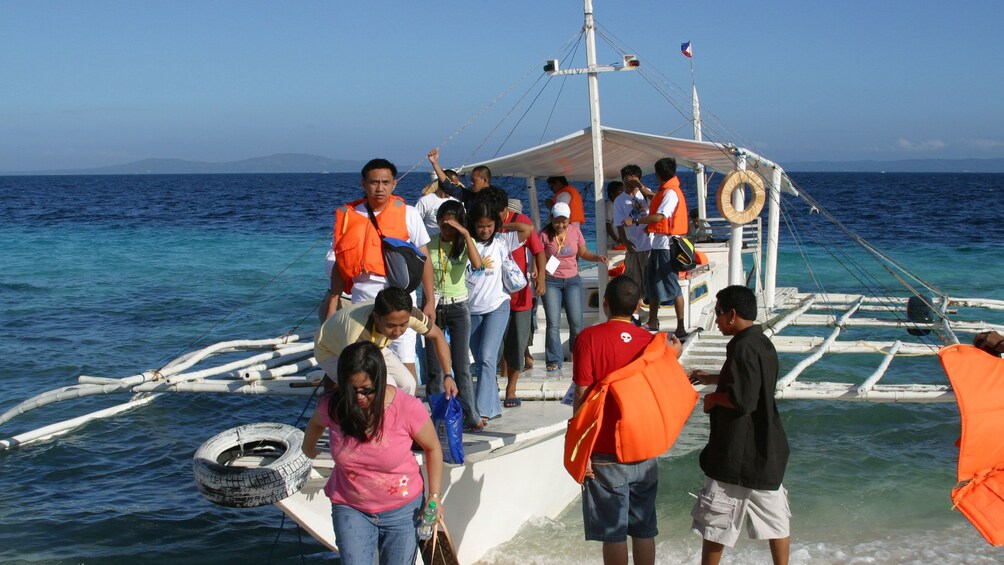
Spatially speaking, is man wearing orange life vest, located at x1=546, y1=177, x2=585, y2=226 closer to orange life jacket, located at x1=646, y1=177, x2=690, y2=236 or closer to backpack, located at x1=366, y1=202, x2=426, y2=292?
orange life jacket, located at x1=646, y1=177, x2=690, y2=236

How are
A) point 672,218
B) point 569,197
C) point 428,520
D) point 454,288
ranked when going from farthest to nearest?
point 569,197, point 672,218, point 454,288, point 428,520

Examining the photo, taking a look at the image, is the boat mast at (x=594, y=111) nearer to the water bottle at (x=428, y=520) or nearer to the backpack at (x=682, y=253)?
the backpack at (x=682, y=253)

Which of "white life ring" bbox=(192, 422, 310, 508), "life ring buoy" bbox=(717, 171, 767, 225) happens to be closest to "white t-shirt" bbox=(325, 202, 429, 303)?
"white life ring" bbox=(192, 422, 310, 508)

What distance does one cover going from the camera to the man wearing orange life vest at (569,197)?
9664mm

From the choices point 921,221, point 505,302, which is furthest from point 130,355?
point 921,221

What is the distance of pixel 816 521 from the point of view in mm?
7910

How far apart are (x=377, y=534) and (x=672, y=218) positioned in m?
5.27

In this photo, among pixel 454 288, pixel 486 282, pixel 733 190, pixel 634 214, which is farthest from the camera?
pixel 733 190

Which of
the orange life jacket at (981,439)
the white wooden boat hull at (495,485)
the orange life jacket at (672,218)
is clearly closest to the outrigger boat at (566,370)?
the white wooden boat hull at (495,485)

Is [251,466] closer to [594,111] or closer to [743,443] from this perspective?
[743,443]

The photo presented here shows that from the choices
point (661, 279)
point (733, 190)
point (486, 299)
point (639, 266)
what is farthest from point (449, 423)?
point (733, 190)

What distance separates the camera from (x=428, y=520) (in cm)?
479

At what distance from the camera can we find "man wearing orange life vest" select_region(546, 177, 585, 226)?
9.66 meters

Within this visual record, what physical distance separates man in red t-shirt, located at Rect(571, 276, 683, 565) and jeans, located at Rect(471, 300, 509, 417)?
207cm
